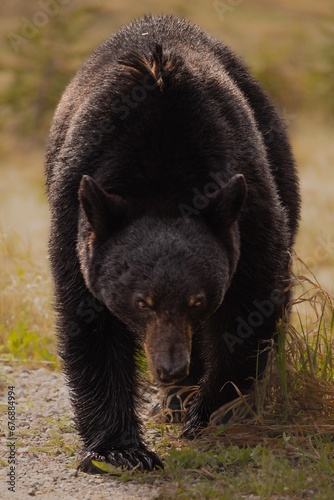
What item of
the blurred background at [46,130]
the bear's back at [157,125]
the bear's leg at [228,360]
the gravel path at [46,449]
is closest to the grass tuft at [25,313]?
the blurred background at [46,130]

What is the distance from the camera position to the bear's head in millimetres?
4379

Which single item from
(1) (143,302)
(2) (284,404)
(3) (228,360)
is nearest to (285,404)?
(2) (284,404)

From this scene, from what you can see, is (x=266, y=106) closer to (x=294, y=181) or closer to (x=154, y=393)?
(x=294, y=181)

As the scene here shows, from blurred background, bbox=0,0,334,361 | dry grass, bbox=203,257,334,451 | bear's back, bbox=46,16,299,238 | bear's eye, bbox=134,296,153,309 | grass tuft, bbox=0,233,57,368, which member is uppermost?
blurred background, bbox=0,0,334,361

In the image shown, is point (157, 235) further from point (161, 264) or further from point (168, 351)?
point (168, 351)

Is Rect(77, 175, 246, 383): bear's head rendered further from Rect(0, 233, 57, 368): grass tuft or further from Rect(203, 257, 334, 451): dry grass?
Rect(0, 233, 57, 368): grass tuft

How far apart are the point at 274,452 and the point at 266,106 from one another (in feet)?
8.47

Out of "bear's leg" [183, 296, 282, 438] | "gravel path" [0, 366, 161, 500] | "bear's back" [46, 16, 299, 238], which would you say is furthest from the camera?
"bear's leg" [183, 296, 282, 438]

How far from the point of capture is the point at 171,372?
4293 millimetres

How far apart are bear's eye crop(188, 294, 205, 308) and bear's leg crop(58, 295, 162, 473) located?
77 cm

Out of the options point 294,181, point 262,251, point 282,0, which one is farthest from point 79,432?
point 282,0

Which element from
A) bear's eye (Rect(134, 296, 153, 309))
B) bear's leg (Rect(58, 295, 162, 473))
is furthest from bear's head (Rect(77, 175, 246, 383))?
bear's leg (Rect(58, 295, 162, 473))

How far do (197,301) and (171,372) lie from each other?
14.3 inches

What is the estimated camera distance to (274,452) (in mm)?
4883
